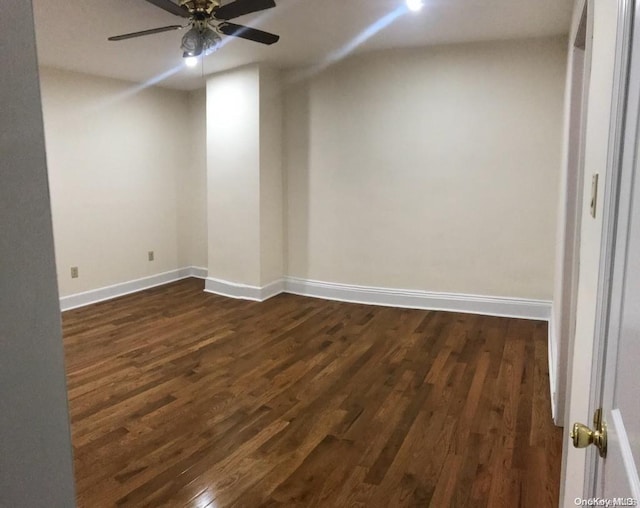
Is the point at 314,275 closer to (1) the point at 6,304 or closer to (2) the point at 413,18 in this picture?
(2) the point at 413,18

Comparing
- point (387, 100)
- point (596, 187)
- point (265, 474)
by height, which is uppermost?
point (387, 100)

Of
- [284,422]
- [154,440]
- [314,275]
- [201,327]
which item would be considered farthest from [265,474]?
[314,275]

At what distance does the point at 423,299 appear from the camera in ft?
14.9

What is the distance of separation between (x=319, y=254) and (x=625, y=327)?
4.28 meters

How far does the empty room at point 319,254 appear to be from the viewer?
728mm

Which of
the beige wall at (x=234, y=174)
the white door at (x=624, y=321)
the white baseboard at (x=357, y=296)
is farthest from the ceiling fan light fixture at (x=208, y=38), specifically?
the white door at (x=624, y=321)

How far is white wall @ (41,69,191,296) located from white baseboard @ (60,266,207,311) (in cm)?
6

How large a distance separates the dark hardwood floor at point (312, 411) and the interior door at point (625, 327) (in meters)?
1.29

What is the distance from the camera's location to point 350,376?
3.04m

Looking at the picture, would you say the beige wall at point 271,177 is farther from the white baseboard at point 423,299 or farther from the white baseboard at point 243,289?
the white baseboard at point 423,299

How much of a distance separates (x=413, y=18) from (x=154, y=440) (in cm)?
320

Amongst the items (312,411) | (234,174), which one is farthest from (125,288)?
(312,411)

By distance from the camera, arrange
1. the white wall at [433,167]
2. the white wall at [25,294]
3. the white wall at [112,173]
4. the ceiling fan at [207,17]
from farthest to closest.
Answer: the white wall at [112,173] < the white wall at [433,167] < the ceiling fan at [207,17] < the white wall at [25,294]

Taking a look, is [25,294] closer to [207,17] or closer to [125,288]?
[207,17]
